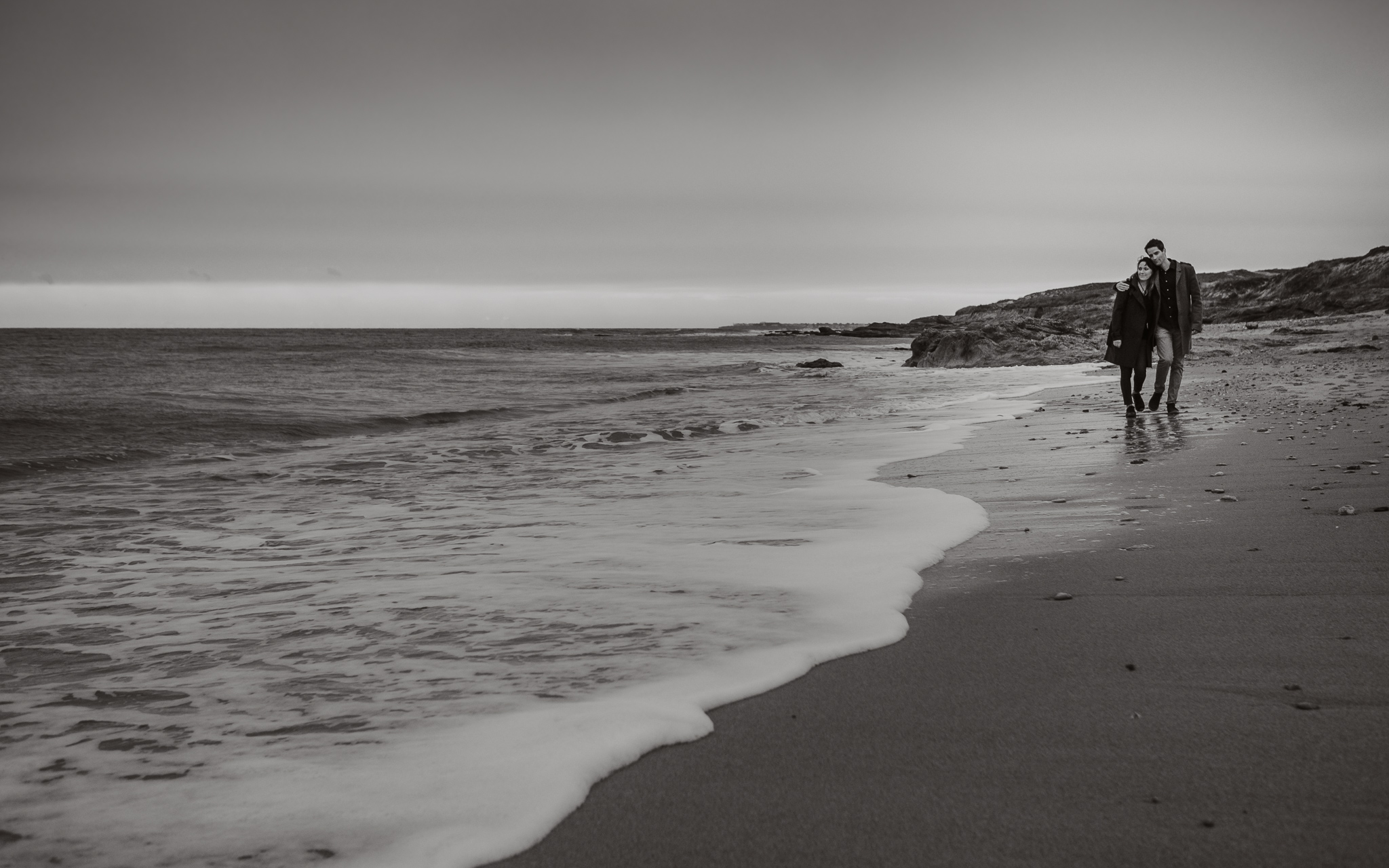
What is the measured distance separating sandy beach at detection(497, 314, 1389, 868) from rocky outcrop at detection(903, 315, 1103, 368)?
21989 millimetres

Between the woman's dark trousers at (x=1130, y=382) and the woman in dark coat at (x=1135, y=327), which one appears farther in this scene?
the woman's dark trousers at (x=1130, y=382)

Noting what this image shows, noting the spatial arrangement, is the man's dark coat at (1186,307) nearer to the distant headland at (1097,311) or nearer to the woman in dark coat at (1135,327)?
the woman in dark coat at (1135,327)

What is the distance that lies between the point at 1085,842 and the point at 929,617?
5.08 feet

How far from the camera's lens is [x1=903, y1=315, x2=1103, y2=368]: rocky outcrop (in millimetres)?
25531

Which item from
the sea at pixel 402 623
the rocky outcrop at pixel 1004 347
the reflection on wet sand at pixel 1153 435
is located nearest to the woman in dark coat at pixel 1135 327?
the reflection on wet sand at pixel 1153 435

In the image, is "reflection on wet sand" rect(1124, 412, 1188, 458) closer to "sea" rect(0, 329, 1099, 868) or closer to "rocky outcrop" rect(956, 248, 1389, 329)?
"sea" rect(0, 329, 1099, 868)

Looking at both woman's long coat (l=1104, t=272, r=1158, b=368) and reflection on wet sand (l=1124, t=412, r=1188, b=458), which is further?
woman's long coat (l=1104, t=272, r=1158, b=368)

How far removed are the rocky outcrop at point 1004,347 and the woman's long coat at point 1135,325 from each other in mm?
15240

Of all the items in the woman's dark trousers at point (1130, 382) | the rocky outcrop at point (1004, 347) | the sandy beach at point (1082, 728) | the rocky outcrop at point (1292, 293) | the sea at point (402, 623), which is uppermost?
the rocky outcrop at point (1292, 293)

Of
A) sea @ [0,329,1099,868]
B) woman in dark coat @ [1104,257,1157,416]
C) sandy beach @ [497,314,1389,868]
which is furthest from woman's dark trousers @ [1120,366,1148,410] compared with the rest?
sandy beach @ [497,314,1389,868]

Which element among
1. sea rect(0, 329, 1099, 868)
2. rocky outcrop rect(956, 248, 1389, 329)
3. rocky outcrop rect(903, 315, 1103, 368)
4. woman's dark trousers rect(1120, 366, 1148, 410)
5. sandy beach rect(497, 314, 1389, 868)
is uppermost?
rocky outcrop rect(956, 248, 1389, 329)

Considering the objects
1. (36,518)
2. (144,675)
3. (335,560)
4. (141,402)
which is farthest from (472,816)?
(141,402)

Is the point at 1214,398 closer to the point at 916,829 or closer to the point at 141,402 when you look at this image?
the point at 916,829

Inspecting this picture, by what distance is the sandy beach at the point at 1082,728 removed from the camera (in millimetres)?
1725
